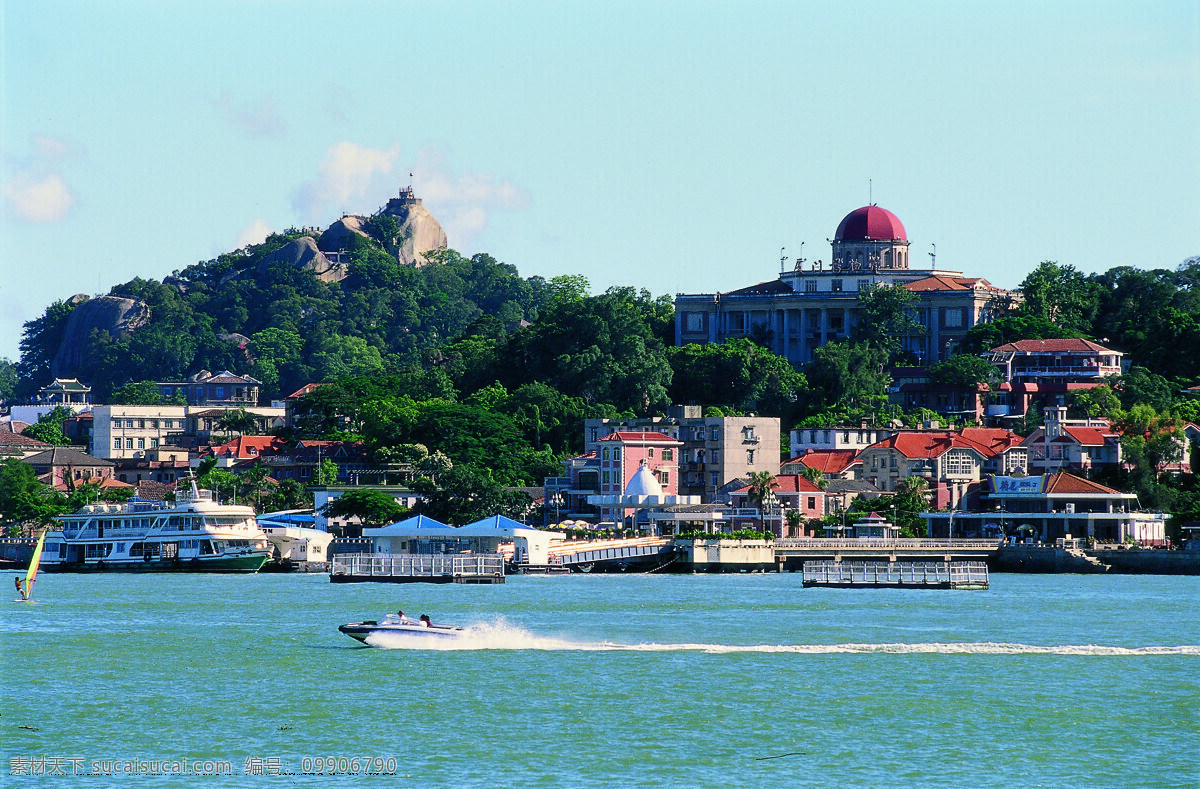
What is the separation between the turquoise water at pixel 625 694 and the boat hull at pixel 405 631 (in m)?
0.60

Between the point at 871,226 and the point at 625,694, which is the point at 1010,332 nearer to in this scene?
the point at 871,226

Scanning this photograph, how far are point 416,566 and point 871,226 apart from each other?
69526mm

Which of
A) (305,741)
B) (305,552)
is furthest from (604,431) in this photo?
(305,741)

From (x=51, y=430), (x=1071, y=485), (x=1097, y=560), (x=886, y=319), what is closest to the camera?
(x=1097, y=560)

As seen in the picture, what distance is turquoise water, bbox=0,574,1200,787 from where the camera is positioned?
127 ft

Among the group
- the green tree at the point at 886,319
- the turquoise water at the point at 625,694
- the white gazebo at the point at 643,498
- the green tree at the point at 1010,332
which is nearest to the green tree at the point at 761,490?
the white gazebo at the point at 643,498

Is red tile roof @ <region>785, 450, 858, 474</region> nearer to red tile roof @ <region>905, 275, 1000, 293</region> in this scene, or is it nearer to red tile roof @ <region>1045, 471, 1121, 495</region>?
red tile roof @ <region>1045, 471, 1121, 495</region>

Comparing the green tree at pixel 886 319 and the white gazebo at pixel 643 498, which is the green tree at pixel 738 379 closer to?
the green tree at pixel 886 319

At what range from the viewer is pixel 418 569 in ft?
299

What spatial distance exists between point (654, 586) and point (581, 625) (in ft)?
75.8

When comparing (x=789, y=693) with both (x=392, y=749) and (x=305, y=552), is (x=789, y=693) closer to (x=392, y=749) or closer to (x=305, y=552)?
(x=392, y=749)

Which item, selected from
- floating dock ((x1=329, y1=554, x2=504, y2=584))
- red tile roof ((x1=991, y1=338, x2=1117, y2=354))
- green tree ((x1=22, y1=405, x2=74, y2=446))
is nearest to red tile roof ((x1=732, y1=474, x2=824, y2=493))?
floating dock ((x1=329, y1=554, x2=504, y2=584))

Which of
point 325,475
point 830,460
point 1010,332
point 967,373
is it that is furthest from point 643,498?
point 1010,332

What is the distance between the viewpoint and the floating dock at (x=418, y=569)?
294 ft
